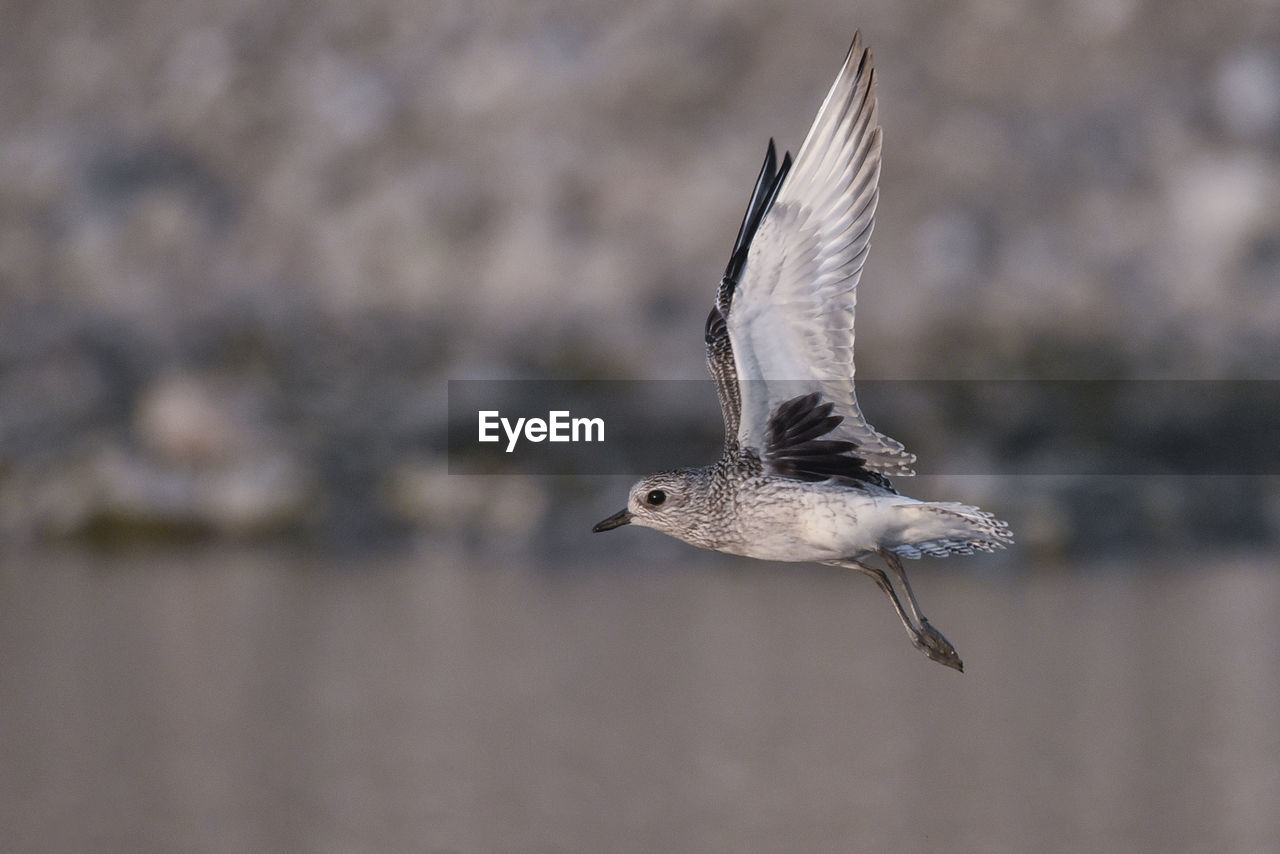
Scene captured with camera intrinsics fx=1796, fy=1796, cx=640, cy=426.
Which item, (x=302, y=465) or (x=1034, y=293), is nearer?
(x=302, y=465)

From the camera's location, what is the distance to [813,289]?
780cm

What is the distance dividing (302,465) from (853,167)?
52.9 feet

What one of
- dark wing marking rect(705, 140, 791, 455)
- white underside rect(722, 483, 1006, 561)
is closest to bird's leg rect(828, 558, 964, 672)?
white underside rect(722, 483, 1006, 561)

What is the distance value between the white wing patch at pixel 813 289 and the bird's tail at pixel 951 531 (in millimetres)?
289

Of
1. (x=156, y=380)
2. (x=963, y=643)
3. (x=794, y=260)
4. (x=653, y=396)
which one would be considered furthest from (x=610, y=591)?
(x=794, y=260)

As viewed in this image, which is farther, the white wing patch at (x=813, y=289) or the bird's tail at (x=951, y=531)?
the white wing patch at (x=813, y=289)

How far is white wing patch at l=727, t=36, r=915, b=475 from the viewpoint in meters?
7.66

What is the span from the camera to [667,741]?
16.1 meters

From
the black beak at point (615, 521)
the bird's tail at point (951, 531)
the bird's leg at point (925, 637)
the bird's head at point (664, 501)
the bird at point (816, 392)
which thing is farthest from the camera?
the bird's head at point (664, 501)

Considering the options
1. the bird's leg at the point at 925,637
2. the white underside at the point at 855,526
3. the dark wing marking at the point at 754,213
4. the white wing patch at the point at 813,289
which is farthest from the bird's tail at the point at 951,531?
the dark wing marking at the point at 754,213

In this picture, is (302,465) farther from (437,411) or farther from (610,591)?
(610,591)

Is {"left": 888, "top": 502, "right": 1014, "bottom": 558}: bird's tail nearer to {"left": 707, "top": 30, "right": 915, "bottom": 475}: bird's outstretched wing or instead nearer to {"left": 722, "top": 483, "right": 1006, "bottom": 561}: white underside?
{"left": 722, "top": 483, "right": 1006, "bottom": 561}: white underside

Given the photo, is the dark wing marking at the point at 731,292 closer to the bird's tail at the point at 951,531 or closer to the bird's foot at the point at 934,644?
the bird's tail at the point at 951,531

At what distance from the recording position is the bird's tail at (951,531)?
7.40 metres
